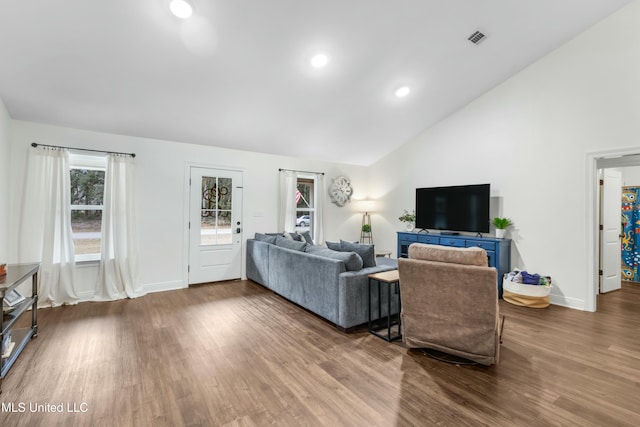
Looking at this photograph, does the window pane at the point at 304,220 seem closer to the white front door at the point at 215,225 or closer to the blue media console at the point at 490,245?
the white front door at the point at 215,225

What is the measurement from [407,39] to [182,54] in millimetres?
2640

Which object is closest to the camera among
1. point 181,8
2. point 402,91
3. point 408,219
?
point 181,8

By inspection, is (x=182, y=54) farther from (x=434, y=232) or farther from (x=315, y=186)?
(x=434, y=232)

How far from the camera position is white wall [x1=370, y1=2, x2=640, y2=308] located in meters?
3.74

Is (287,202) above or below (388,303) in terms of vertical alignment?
above

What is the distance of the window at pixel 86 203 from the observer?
418 centimetres

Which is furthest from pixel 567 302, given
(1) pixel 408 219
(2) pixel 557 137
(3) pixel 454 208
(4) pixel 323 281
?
(4) pixel 323 281

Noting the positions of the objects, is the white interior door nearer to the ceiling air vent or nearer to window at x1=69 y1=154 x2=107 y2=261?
the ceiling air vent

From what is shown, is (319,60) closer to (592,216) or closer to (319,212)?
(319,212)

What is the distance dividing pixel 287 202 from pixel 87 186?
10.3 feet

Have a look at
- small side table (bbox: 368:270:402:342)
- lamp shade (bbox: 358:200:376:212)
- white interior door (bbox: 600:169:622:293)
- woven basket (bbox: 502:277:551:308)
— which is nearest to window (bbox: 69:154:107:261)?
small side table (bbox: 368:270:402:342)

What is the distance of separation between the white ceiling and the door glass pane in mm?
802

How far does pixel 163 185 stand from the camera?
4.73m

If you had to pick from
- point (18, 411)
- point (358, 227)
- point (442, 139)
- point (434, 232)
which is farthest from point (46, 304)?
point (442, 139)
